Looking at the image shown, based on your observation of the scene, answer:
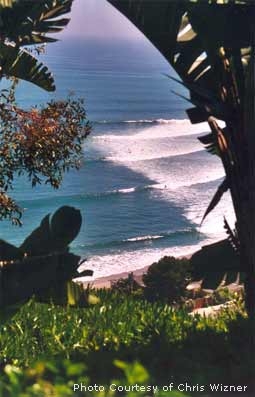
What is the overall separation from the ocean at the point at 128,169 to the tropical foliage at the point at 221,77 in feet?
0.27

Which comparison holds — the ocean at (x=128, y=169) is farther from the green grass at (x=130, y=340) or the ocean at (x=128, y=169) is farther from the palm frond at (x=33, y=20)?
the green grass at (x=130, y=340)

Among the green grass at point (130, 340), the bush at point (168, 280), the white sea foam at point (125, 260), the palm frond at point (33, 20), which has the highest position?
the palm frond at point (33, 20)

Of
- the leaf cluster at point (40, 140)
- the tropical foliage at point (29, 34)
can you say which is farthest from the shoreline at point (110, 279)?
the tropical foliage at point (29, 34)

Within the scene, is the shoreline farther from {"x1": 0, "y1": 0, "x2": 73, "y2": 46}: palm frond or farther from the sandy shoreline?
{"x1": 0, "y1": 0, "x2": 73, "y2": 46}: palm frond

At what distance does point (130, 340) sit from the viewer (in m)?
4.34

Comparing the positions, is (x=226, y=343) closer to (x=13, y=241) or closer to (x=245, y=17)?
(x=13, y=241)

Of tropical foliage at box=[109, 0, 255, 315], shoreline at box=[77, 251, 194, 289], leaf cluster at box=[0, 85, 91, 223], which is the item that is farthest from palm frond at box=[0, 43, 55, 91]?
shoreline at box=[77, 251, 194, 289]

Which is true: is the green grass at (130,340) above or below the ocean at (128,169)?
below

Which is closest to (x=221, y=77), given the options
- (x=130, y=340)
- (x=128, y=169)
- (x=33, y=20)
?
(x=128, y=169)

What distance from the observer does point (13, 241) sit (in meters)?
4.22

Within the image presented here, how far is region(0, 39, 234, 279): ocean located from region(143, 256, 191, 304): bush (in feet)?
0.22

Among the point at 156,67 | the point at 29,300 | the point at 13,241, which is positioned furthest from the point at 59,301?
the point at 156,67

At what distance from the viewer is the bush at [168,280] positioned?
4238 mm

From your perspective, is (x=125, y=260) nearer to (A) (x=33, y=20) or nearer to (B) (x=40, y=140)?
(B) (x=40, y=140)
